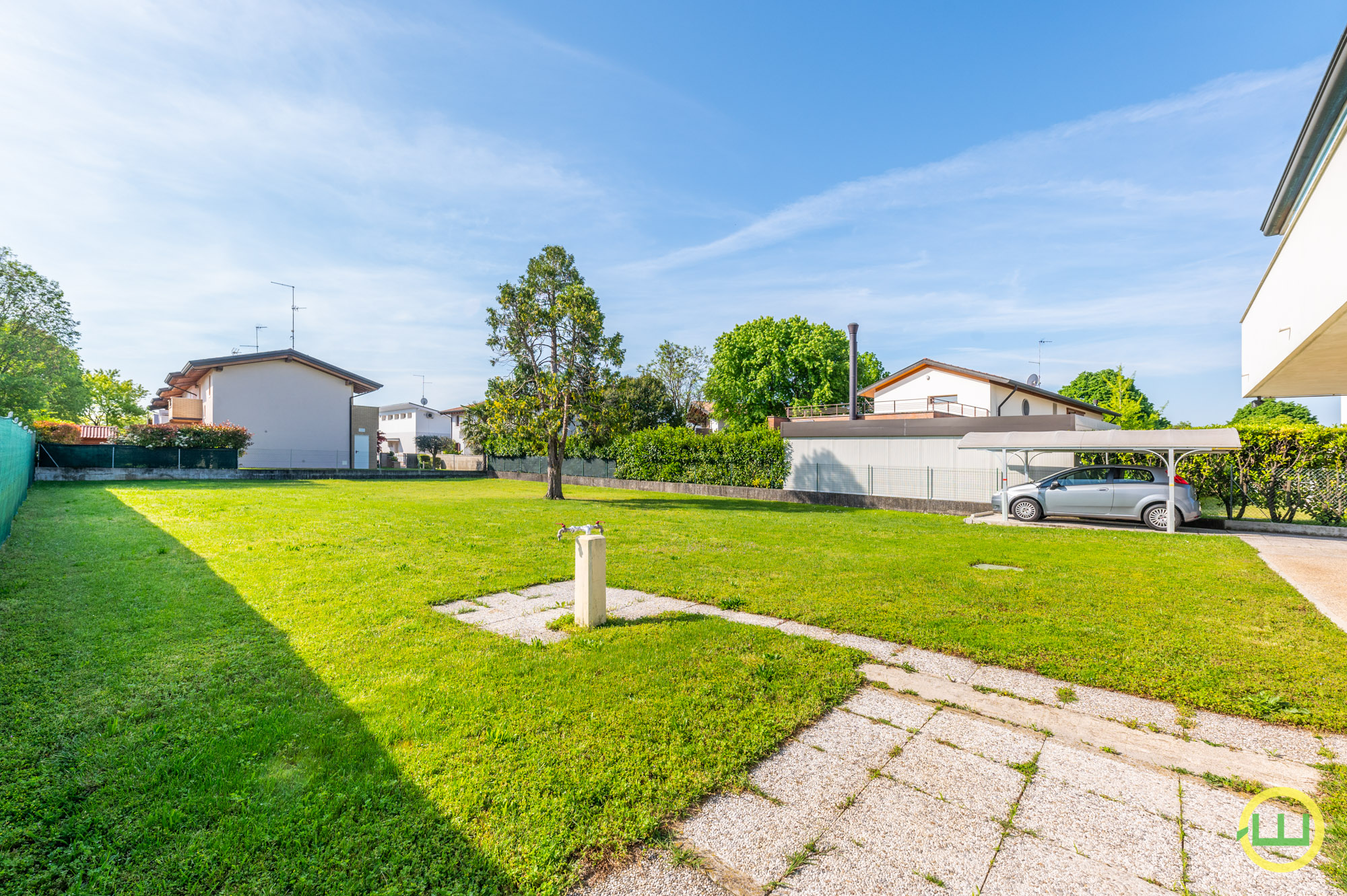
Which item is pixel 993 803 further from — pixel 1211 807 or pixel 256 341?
pixel 256 341

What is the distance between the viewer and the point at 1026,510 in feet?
47.1

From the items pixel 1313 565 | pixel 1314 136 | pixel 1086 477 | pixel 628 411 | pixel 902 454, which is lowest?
pixel 1313 565

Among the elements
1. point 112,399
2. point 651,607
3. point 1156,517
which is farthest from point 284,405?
point 1156,517

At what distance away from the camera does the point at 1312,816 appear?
2459 millimetres

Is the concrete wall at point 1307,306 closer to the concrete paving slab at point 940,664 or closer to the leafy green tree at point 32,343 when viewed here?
the concrete paving slab at point 940,664

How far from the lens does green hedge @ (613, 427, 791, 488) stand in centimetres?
2197

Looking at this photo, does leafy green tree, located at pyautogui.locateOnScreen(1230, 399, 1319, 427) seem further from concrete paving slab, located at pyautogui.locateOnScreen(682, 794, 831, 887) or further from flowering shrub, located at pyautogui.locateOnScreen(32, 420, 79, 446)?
flowering shrub, located at pyautogui.locateOnScreen(32, 420, 79, 446)

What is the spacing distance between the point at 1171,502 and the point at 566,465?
25310mm

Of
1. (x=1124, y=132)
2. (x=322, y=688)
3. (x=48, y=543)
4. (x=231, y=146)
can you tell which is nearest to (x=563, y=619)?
(x=322, y=688)

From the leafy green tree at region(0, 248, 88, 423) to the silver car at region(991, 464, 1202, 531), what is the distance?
4632 cm

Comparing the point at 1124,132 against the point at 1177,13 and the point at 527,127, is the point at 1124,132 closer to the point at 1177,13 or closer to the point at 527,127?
the point at 1177,13

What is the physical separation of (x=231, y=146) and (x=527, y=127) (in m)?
5.65

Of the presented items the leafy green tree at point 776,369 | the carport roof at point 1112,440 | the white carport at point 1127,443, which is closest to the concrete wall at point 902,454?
the white carport at point 1127,443

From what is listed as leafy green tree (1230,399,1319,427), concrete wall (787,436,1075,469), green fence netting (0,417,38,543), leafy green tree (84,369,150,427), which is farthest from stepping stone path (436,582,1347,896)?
leafy green tree (1230,399,1319,427)
